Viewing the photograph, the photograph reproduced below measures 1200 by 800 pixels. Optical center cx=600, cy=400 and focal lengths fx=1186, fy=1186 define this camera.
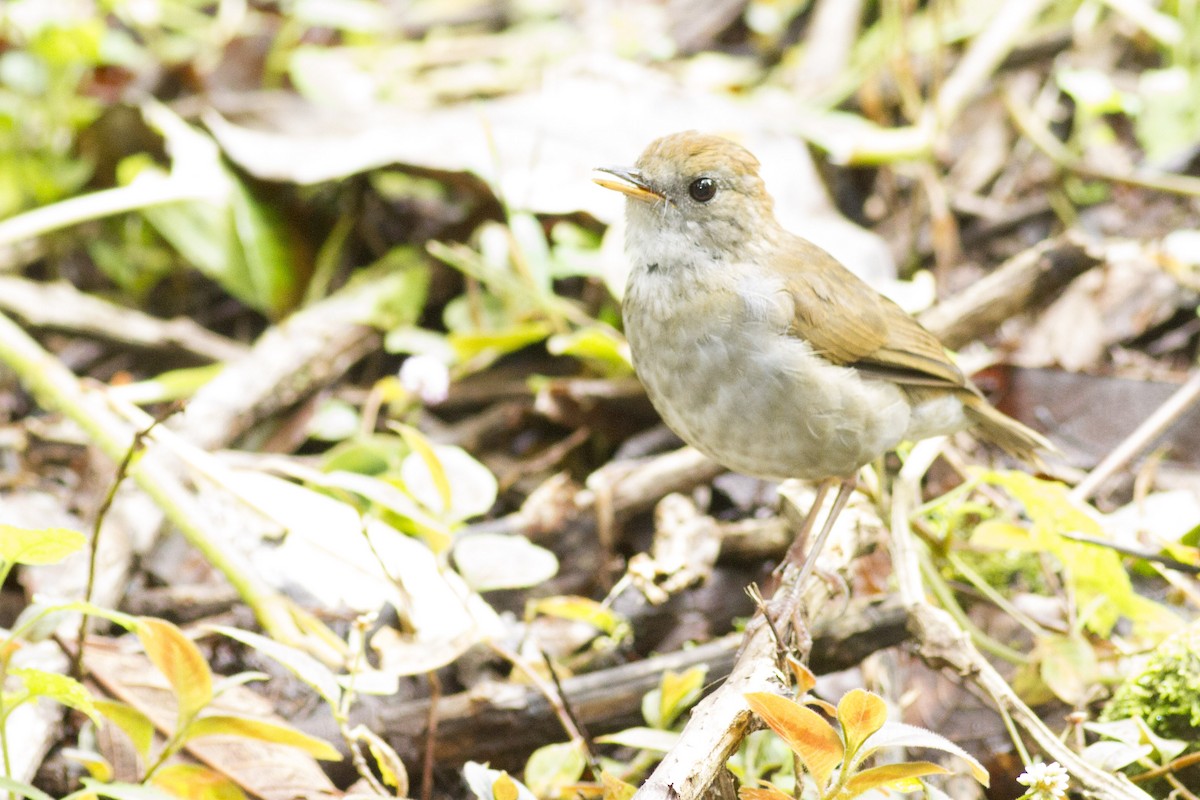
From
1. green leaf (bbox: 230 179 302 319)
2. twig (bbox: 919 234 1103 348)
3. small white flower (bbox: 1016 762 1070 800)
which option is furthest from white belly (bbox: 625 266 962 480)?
green leaf (bbox: 230 179 302 319)

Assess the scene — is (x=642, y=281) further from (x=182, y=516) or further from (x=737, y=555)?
(x=182, y=516)

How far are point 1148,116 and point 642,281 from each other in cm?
332

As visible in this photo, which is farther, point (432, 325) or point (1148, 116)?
point (1148, 116)

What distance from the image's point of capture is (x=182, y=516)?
3.29 m

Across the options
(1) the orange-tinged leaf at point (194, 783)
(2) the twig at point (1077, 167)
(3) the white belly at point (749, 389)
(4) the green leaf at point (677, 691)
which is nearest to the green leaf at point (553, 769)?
(4) the green leaf at point (677, 691)

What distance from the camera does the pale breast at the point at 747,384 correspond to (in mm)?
3043

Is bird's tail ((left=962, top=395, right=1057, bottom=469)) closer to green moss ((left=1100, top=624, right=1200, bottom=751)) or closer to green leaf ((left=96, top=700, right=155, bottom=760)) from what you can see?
green moss ((left=1100, top=624, right=1200, bottom=751))

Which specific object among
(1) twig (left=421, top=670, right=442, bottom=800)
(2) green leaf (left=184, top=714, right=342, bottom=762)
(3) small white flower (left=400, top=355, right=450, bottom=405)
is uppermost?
(3) small white flower (left=400, top=355, right=450, bottom=405)

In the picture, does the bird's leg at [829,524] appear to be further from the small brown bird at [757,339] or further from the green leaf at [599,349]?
the green leaf at [599,349]

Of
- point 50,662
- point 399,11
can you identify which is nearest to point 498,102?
point 399,11

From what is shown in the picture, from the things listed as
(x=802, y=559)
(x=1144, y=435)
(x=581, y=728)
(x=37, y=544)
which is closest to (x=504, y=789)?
(x=581, y=728)

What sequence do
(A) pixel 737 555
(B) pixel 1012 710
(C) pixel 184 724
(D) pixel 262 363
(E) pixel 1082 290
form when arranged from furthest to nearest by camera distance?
1. (E) pixel 1082 290
2. (D) pixel 262 363
3. (A) pixel 737 555
4. (B) pixel 1012 710
5. (C) pixel 184 724

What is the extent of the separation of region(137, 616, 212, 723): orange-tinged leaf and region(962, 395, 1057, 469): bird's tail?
2309 millimetres

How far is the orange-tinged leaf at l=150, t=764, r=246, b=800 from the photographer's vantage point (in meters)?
2.48
